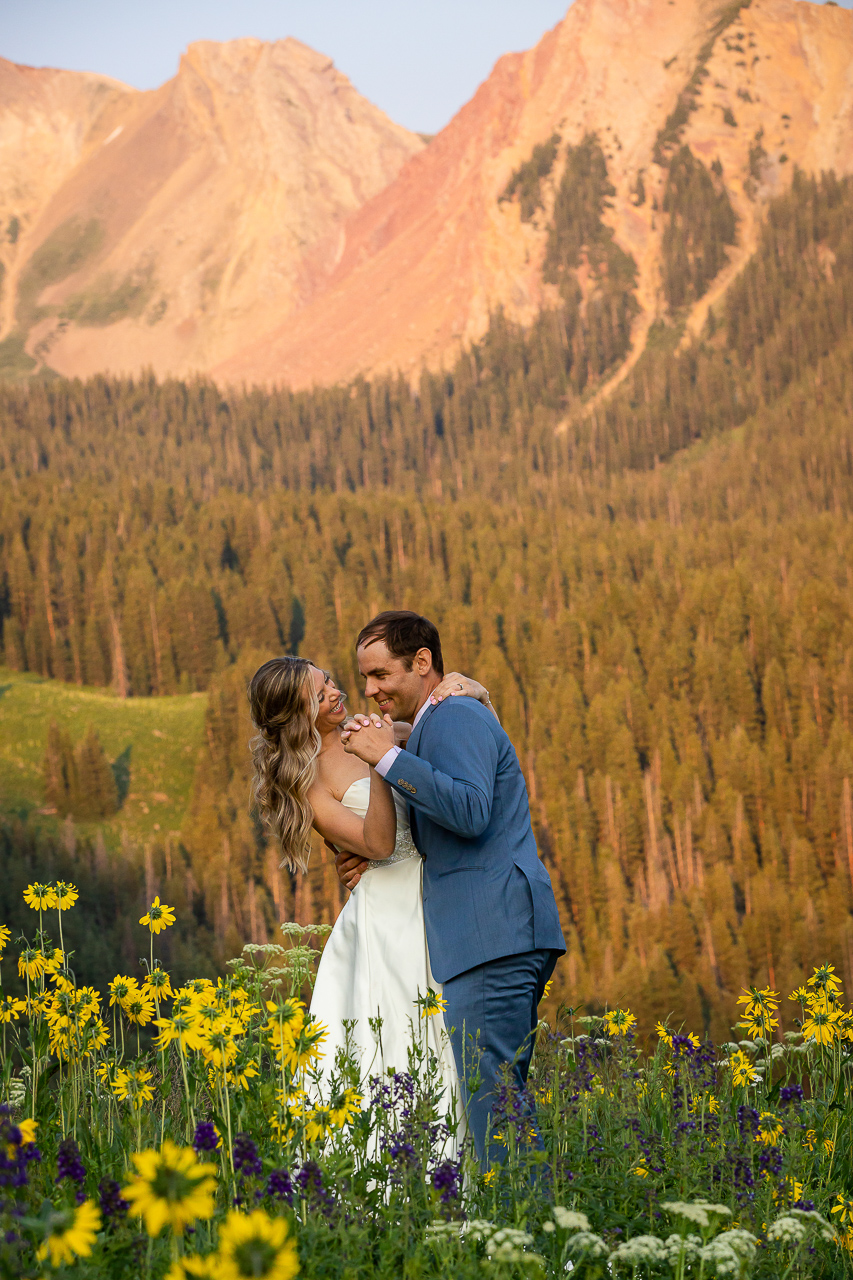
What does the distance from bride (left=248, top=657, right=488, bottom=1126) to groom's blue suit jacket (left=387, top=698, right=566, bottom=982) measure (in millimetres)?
120

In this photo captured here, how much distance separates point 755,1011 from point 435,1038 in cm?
162

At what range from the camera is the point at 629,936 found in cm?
7881

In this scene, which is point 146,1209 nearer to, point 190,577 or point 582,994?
point 582,994

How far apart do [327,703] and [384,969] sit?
1.01 metres

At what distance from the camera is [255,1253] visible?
167 cm

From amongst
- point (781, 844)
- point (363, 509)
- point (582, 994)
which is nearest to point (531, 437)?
point (363, 509)

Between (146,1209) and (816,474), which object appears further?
(816,474)

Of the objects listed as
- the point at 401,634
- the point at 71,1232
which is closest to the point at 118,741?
the point at 401,634

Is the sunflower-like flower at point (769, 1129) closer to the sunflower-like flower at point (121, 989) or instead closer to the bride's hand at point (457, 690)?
the bride's hand at point (457, 690)

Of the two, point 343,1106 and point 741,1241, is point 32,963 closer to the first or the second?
point 343,1106

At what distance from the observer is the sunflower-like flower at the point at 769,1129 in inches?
142

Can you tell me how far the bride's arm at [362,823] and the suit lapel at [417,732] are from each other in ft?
0.67

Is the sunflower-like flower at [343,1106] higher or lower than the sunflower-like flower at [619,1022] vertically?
higher

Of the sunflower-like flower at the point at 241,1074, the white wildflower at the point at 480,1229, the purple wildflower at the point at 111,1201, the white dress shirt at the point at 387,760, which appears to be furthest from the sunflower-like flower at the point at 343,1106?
Answer: the white dress shirt at the point at 387,760
